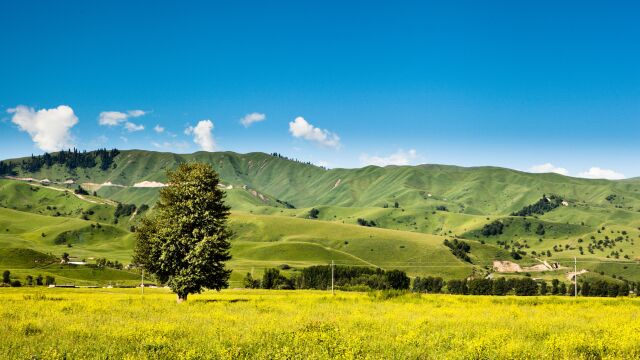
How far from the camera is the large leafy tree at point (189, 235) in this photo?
54406mm

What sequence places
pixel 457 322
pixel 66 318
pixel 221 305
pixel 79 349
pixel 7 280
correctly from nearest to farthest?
pixel 79 349, pixel 66 318, pixel 457 322, pixel 221 305, pixel 7 280

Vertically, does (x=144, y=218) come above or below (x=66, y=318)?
above

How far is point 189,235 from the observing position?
55.8 m

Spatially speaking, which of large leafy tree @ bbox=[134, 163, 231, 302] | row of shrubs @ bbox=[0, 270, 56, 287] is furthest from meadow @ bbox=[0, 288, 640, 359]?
row of shrubs @ bbox=[0, 270, 56, 287]

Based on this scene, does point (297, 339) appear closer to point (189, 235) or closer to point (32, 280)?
point (189, 235)

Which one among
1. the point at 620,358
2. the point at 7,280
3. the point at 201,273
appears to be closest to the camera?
the point at 620,358

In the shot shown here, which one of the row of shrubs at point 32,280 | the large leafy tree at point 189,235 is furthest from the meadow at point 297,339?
the row of shrubs at point 32,280

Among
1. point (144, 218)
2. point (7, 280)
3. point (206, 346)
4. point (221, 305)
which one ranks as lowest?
point (7, 280)

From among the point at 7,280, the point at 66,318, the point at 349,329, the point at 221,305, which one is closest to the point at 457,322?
the point at 349,329

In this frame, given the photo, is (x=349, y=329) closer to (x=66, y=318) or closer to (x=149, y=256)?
(x=66, y=318)

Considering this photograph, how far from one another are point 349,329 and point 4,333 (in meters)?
19.2

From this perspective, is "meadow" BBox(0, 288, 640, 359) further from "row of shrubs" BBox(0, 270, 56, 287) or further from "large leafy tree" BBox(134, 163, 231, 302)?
"row of shrubs" BBox(0, 270, 56, 287)

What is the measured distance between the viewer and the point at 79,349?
22.1 m

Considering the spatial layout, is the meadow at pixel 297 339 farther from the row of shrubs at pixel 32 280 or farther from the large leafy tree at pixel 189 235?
the row of shrubs at pixel 32 280
